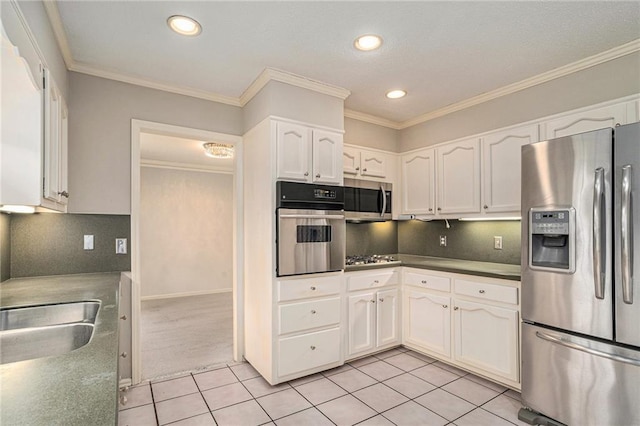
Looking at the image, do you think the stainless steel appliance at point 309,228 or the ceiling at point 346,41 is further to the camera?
the stainless steel appliance at point 309,228

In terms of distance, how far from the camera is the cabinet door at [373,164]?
352 cm

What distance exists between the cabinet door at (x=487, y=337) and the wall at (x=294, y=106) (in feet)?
6.45

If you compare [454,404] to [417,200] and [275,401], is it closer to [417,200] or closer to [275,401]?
[275,401]

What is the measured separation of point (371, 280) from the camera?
123 inches

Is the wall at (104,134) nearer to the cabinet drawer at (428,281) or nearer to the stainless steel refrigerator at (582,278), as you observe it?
the cabinet drawer at (428,281)

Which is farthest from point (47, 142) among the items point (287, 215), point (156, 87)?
point (287, 215)

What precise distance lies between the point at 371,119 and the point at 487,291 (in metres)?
2.09

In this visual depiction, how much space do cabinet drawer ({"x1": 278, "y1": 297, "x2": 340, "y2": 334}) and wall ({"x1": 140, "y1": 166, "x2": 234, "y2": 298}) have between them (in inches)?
161

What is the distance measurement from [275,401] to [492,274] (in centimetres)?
192

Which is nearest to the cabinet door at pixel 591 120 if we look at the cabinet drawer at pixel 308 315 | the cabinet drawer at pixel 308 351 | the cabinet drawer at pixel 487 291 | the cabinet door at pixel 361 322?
the cabinet drawer at pixel 487 291

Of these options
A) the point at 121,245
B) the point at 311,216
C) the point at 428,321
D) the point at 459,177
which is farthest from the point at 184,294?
the point at 459,177

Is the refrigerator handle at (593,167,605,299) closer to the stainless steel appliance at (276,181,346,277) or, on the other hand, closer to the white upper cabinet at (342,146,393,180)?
the stainless steel appliance at (276,181,346,277)

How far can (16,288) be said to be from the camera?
6.52 ft

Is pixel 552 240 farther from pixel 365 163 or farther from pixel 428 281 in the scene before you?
pixel 365 163
